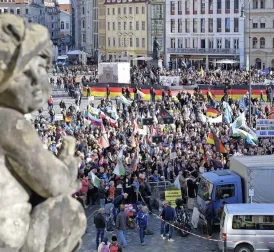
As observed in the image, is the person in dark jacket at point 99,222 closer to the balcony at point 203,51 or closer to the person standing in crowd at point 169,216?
the person standing in crowd at point 169,216

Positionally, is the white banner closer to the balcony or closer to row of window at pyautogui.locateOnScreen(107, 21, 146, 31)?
the balcony

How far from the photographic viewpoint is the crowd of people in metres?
20.1

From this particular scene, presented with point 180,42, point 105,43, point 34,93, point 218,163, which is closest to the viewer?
point 34,93

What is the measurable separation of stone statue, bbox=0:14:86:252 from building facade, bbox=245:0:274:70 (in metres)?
83.1

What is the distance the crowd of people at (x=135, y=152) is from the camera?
20106mm

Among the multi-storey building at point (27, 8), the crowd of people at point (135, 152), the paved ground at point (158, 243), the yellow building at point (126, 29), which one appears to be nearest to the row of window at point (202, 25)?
the yellow building at point (126, 29)

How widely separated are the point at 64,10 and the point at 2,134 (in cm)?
18397

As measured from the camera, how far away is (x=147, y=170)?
23.6 m

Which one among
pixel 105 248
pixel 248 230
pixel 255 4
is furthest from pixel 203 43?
pixel 105 248

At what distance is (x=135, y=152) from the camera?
82.2 ft

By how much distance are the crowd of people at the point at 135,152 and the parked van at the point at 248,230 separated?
6.73 ft

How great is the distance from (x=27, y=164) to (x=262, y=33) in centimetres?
8529

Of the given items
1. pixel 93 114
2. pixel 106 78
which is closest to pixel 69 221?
pixel 93 114

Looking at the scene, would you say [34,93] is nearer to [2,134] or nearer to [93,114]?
[2,134]
